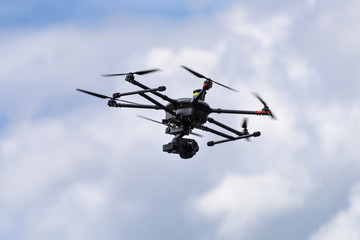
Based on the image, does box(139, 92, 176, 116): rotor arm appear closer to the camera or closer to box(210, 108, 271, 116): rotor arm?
the camera

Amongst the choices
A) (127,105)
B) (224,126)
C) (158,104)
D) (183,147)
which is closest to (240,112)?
(224,126)

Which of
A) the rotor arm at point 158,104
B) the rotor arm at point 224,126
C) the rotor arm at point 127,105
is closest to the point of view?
the rotor arm at point 158,104

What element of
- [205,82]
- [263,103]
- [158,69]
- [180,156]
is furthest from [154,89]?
[263,103]

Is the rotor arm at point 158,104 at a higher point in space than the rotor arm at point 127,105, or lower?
lower

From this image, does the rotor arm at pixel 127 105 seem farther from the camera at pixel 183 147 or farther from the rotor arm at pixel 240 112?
the rotor arm at pixel 240 112

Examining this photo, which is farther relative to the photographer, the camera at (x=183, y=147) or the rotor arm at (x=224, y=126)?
the rotor arm at (x=224, y=126)

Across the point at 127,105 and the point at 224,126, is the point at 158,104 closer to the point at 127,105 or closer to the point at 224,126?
the point at 127,105

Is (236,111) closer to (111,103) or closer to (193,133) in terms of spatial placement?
(193,133)

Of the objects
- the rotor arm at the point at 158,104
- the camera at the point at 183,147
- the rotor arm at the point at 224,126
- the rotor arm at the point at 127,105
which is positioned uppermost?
the rotor arm at the point at 224,126
